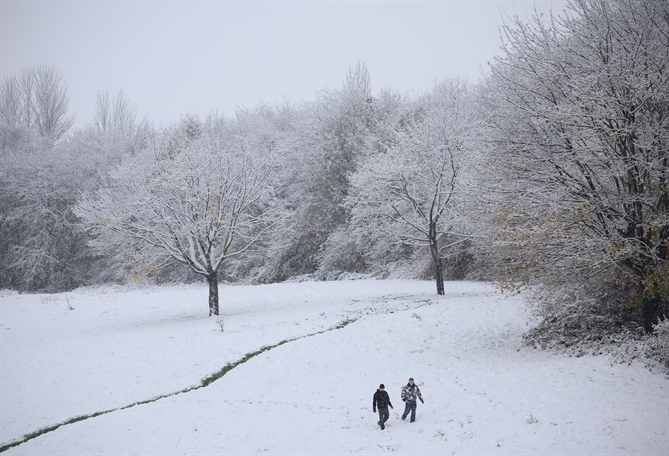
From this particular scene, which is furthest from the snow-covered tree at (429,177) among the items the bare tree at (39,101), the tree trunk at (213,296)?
the bare tree at (39,101)

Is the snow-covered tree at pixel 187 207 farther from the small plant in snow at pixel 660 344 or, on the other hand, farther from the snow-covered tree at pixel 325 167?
the small plant in snow at pixel 660 344

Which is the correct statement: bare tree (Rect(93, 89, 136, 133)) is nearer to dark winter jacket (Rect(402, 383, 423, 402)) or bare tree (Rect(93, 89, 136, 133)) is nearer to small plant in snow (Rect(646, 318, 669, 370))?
dark winter jacket (Rect(402, 383, 423, 402))

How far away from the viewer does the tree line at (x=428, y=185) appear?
12320 millimetres

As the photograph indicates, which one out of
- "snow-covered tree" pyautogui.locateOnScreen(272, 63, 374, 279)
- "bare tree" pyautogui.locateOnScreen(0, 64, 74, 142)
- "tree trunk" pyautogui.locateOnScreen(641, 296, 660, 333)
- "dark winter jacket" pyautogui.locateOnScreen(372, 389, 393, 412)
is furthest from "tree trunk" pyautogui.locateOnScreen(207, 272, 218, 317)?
"bare tree" pyautogui.locateOnScreen(0, 64, 74, 142)

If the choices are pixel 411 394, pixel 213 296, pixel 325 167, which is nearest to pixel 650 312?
pixel 411 394

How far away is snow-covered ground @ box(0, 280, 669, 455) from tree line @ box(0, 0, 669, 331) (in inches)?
110

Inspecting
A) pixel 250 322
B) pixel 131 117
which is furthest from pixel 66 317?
pixel 131 117

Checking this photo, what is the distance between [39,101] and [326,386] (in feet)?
241

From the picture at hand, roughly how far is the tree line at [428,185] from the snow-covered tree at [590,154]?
2.6 inches

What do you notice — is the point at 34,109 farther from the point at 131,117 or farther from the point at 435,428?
the point at 435,428

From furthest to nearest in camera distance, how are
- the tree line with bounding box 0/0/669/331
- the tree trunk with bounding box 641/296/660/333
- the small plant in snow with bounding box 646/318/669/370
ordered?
1. the tree trunk with bounding box 641/296/660/333
2. the tree line with bounding box 0/0/669/331
3. the small plant in snow with bounding box 646/318/669/370

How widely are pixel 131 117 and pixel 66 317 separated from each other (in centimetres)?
5449

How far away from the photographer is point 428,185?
27828mm

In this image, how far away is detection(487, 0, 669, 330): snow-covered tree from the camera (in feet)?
38.9
